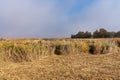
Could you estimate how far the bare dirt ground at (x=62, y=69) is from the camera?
1238 cm

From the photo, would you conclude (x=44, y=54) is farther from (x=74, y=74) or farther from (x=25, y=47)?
(x=74, y=74)

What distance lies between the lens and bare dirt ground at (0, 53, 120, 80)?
1238 centimetres

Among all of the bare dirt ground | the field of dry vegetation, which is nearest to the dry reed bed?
the field of dry vegetation

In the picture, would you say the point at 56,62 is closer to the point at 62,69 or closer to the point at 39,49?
the point at 39,49

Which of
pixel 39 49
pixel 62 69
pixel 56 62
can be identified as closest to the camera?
pixel 62 69

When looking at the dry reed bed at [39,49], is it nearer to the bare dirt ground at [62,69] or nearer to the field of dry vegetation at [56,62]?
the field of dry vegetation at [56,62]

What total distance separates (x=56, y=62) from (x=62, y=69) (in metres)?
2.20

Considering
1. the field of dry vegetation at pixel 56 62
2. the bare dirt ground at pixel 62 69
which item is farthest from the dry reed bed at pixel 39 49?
the bare dirt ground at pixel 62 69

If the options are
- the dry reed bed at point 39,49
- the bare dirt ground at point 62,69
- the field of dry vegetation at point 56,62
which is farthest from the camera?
the dry reed bed at point 39,49

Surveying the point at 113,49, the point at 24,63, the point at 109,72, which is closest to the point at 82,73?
the point at 109,72

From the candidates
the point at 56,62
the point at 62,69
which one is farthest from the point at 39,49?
the point at 62,69

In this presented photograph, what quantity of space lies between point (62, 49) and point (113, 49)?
406cm

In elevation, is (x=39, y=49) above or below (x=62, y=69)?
above

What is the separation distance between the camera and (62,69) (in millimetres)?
13938
